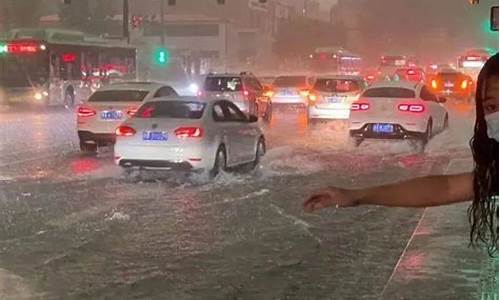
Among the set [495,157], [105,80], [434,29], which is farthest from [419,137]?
[434,29]

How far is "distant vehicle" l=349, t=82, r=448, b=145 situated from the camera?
20500 millimetres

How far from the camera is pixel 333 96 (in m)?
27.3

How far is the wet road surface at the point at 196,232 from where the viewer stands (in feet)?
24.6

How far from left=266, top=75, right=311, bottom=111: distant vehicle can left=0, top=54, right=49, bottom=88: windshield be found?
10776 mm

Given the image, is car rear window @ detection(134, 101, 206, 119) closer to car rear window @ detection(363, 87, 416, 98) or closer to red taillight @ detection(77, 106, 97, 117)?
red taillight @ detection(77, 106, 97, 117)

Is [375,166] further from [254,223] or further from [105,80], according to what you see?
[105,80]

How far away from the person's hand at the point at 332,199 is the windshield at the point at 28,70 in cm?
3728

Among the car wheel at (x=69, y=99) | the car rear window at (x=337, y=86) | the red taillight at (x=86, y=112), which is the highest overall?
the red taillight at (x=86, y=112)

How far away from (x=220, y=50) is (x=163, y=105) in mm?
79050

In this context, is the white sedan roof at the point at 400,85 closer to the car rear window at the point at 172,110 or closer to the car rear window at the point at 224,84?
the car rear window at the point at 224,84

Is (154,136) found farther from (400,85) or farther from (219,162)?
(400,85)

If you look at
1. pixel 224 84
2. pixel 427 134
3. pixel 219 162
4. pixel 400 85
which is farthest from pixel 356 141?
pixel 224 84

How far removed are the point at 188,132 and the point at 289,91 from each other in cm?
2324

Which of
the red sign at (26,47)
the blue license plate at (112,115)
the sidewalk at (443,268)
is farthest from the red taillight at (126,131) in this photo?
the red sign at (26,47)
